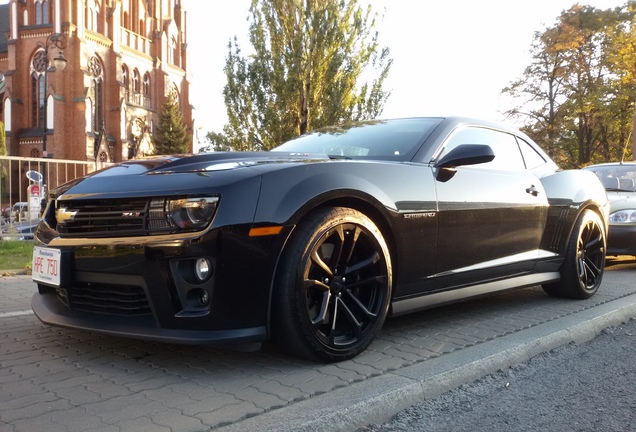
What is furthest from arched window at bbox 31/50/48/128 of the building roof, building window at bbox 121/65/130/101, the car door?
the car door

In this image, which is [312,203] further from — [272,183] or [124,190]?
[124,190]

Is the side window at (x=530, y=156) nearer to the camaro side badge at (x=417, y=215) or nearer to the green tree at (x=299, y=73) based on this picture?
the camaro side badge at (x=417, y=215)

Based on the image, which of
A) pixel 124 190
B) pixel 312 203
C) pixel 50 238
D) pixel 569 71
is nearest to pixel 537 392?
pixel 312 203

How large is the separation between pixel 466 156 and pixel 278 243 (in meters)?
1.50

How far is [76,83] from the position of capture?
47125 millimetres

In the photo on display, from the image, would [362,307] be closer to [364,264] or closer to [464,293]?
[364,264]

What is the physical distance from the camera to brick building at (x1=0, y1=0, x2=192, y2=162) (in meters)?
46.8

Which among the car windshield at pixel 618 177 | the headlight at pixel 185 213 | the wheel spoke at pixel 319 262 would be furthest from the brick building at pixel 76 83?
the wheel spoke at pixel 319 262

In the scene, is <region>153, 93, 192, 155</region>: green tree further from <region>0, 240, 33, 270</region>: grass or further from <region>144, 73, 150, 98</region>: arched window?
<region>0, 240, 33, 270</region>: grass

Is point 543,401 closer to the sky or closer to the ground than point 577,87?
closer to the ground

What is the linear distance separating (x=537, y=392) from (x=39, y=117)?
52.2m

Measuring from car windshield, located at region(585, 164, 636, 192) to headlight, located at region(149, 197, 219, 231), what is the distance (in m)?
7.44

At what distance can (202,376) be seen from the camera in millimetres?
2928

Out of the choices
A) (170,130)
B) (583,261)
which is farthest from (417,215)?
(170,130)
